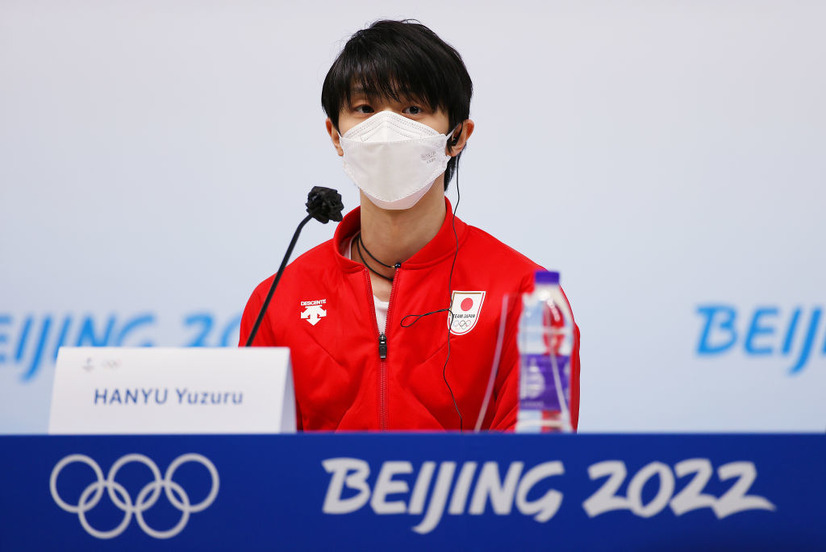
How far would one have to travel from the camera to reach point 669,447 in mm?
917

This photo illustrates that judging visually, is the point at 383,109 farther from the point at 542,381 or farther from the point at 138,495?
the point at 138,495

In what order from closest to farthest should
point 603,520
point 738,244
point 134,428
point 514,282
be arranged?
point 603,520 → point 134,428 → point 514,282 → point 738,244

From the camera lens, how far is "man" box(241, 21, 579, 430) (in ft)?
5.54

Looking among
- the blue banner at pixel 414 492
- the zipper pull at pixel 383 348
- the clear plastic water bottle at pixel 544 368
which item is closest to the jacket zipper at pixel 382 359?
the zipper pull at pixel 383 348

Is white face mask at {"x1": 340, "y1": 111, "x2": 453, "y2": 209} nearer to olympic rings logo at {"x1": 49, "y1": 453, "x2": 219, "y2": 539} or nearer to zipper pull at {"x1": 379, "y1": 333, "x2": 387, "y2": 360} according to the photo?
zipper pull at {"x1": 379, "y1": 333, "x2": 387, "y2": 360}

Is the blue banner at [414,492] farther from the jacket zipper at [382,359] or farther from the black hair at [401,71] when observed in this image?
the black hair at [401,71]

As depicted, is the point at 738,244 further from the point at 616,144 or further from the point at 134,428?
the point at 134,428

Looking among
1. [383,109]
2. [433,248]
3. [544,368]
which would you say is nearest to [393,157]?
[383,109]

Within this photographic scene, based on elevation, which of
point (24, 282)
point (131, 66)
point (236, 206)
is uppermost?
point (131, 66)

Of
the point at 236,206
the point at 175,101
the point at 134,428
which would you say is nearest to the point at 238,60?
the point at 175,101

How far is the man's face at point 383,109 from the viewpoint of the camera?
69.2 inches

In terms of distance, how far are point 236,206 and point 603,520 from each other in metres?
1.94

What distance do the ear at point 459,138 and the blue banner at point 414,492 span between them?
1035mm

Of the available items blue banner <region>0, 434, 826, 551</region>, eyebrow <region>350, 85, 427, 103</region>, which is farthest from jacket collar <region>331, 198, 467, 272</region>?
blue banner <region>0, 434, 826, 551</region>
